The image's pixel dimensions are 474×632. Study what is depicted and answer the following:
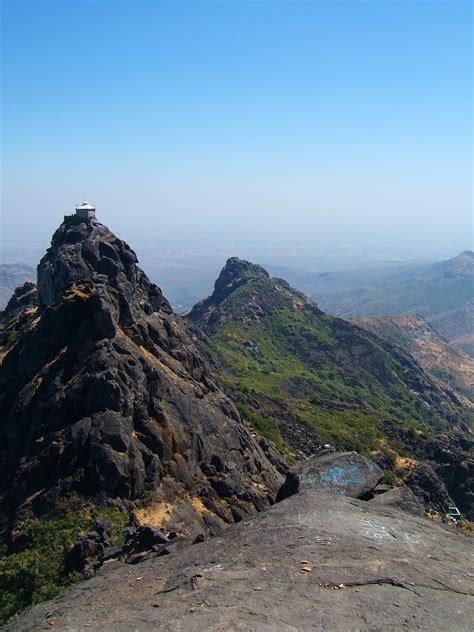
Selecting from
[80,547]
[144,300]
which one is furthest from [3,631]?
[144,300]

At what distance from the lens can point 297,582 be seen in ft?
46.7

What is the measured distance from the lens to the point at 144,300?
4356cm

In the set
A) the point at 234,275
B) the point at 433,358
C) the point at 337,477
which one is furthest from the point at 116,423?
the point at 433,358

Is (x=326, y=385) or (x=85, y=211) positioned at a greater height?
(x=85, y=211)

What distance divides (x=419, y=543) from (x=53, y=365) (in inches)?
888

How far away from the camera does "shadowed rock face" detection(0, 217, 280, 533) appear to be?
26.1 meters

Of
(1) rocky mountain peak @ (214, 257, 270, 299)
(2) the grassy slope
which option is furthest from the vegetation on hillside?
(1) rocky mountain peak @ (214, 257, 270, 299)

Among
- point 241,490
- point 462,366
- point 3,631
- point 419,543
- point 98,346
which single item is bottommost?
point 462,366

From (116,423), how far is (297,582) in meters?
14.7

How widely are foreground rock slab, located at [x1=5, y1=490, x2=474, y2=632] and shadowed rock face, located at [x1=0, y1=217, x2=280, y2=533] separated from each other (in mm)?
8302

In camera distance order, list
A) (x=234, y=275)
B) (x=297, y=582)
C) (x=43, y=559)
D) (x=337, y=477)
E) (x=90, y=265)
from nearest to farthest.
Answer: (x=297, y=582)
(x=43, y=559)
(x=337, y=477)
(x=90, y=265)
(x=234, y=275)

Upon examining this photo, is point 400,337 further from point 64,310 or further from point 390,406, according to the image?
point 64,310

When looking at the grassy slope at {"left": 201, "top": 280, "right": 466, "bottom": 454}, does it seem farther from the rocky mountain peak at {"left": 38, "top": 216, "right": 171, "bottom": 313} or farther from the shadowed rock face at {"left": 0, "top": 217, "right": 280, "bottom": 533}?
the shadowed rock face at {"left": 0, "top": 217, "right": 280, "bottom": 533}

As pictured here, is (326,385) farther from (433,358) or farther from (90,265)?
(433,358)
